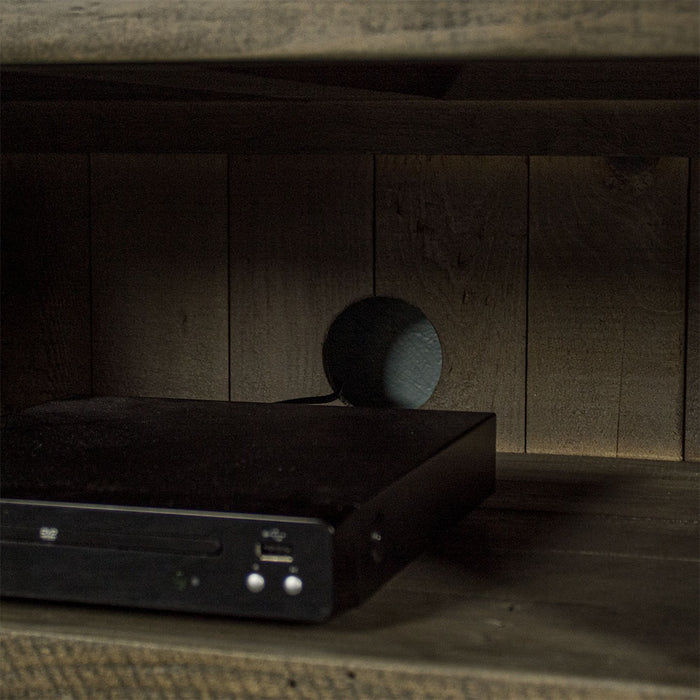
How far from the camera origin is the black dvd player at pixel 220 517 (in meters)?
0.59

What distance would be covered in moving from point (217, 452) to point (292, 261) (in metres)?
0.43

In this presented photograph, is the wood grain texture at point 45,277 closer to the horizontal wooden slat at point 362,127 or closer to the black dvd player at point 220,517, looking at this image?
the horizontal wooden slat at point 362,127

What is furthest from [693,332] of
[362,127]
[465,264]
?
[362,127]

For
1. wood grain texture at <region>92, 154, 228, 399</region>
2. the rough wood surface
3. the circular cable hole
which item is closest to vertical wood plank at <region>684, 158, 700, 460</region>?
the rough wood surface

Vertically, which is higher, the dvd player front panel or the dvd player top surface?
the dvd player top surface

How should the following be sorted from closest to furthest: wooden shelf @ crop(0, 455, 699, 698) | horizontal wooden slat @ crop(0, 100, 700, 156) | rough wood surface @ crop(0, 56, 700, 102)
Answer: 1. wooden shelf @ crop(0, 455, 699, 698)
2. rough wood surface @ crop(0, 56, 700, 102)
3. horizontal wooden slat @ crop(0, 100, 700, 156)

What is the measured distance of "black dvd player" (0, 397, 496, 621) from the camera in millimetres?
590

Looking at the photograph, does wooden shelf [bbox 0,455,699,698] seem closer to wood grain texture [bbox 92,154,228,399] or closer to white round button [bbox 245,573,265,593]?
white round button [bbox 245,573,265,593]

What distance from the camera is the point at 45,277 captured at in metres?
1.21

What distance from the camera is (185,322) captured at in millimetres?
1177

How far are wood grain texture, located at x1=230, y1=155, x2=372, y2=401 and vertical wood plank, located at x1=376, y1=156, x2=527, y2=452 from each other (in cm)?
3

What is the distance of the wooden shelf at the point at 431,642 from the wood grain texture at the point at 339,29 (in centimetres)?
31

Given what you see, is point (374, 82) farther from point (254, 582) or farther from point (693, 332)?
point (254, 582)

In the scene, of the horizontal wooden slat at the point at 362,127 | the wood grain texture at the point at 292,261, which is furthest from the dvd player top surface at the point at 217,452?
the horizontal wooden slat at the point at 362,127
